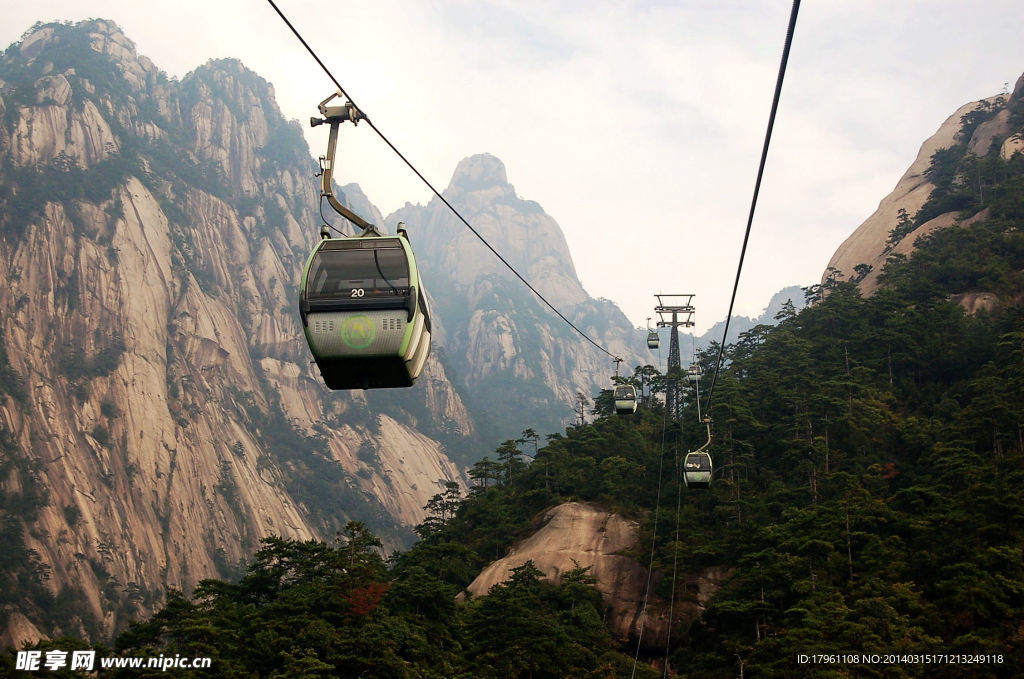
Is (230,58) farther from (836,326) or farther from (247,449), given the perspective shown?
(836,326)

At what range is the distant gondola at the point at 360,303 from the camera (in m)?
14.6

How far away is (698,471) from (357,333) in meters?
24.6

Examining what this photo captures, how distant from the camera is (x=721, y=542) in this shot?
49469mm

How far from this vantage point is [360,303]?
14.6 metres

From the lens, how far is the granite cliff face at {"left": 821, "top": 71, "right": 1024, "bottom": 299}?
279ft

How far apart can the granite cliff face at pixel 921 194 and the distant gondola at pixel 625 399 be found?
45.6 meters

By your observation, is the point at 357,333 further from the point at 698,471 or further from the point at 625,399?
the point at 625,399

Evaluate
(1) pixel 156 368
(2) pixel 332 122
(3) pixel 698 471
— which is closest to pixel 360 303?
(2) pixel 332 122

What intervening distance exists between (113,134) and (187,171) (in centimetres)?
1767

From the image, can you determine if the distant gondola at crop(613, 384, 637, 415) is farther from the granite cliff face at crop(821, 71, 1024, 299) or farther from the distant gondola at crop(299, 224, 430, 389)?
the granite cliff face at crop(821, 71, 1024, 299)

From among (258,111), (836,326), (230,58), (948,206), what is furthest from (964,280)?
(230,58)

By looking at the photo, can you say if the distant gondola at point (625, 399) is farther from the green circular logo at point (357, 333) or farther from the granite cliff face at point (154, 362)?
the granite cliff face at point (154, 362)

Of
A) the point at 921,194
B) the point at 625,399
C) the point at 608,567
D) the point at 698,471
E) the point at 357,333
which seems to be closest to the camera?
the point at 357,333

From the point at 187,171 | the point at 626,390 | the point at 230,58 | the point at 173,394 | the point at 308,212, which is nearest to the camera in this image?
the point at 626,390
